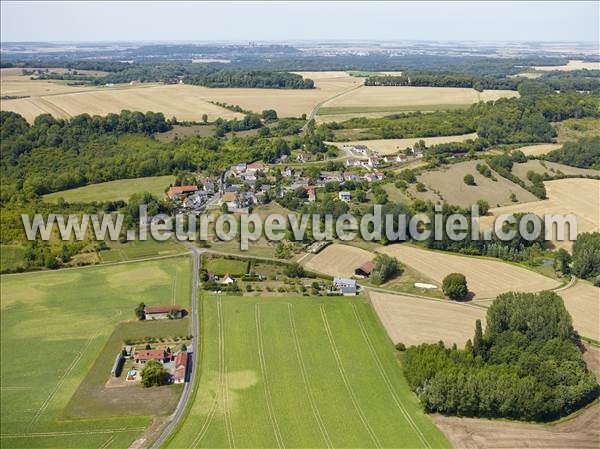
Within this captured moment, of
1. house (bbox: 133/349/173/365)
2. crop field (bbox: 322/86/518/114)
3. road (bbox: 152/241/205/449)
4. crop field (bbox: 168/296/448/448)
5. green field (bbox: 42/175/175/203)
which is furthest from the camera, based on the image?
crop field (bbox: 322/86/518/114)

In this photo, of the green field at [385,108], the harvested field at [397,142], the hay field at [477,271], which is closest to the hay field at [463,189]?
the harvested field at [397,142]

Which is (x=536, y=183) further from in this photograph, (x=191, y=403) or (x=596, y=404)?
(x=191, y=403)

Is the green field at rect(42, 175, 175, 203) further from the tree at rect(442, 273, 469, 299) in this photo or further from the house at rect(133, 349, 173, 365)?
the tree at rect(442, 273, 469, 299)

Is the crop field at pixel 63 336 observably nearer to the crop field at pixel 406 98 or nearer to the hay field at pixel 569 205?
the hay field at pixel 569 205

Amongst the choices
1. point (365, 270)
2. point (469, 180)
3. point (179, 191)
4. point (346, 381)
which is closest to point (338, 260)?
point (365, 270)

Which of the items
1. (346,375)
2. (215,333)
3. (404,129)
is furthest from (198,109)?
(346,375)

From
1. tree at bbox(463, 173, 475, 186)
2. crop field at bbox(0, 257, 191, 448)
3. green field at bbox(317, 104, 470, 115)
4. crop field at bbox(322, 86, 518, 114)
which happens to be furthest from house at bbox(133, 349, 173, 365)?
crop field at bbox(322, 86, 518, 114)
